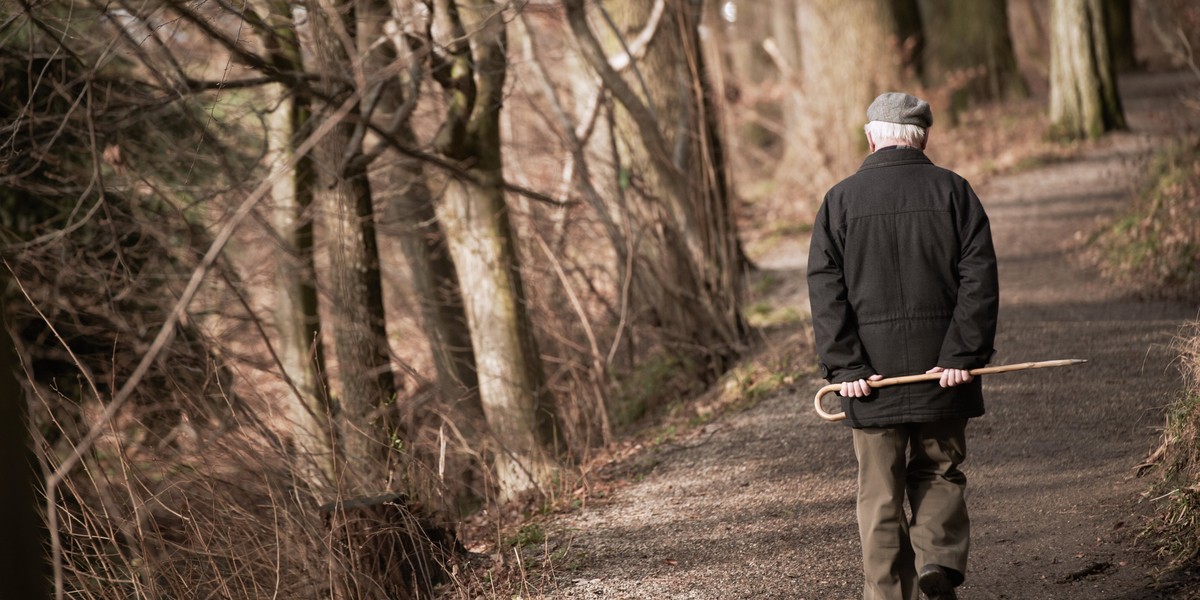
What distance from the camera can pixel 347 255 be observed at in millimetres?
8211

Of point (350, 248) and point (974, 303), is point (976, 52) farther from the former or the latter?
point (974, 303)

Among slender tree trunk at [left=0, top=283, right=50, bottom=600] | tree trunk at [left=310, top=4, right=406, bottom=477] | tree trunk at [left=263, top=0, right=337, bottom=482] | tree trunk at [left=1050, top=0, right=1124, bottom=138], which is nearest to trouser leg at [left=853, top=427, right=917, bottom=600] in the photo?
slender tree trunk at [left=0, top=283, right=50, bottom=600]

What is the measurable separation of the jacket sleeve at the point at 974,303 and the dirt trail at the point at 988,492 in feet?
4.48

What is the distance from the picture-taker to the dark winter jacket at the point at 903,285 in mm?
3906

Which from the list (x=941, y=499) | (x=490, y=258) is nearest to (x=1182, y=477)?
(x=941, y=499)

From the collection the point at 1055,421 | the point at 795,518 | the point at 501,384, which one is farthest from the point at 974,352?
the point at 501,384

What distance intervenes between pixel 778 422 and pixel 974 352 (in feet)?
12.1

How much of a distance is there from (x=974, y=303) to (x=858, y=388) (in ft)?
1.70

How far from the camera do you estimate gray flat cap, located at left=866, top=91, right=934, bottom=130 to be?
402cm

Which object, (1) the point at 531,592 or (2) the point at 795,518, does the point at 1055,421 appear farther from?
(1) the point at 531,592

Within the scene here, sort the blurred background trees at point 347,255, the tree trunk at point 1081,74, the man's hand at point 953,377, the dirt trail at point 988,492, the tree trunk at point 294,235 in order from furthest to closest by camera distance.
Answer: the tree trunk at point 1081,74 < the tree trunk at point 294,235 < the blurred background trees at point 347,255 < the dirt trail at point 988,492 < the man's hand at point 953,377

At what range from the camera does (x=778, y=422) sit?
24.5 ft

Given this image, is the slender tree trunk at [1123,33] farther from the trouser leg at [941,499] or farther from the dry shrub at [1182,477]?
the trouser leg at [941,499]

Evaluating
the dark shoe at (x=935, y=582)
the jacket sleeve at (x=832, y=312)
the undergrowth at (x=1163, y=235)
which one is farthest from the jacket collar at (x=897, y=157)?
the undergrowth at (x=1163, y=235)
